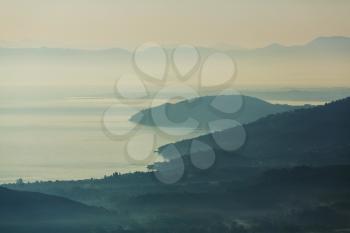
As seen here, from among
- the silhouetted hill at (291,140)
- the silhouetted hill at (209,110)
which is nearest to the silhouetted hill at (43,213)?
the silhouetted hill at (209,110)

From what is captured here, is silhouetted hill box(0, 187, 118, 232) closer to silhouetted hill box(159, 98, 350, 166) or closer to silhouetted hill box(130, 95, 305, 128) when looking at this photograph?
silhouetted hill box(130, 95, 305, 128)

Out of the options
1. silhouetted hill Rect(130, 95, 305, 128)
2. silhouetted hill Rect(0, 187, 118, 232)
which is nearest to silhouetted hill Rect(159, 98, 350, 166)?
silhouetted hill Rect(130, 95, 305, 128)

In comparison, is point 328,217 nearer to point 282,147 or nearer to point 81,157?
point 282,147

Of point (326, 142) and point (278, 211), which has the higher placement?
point (326, 142)

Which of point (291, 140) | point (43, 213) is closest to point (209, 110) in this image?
point (291, 140)

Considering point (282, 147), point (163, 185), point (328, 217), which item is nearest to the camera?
point (328, 217)

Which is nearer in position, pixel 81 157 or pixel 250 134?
pixel 81 157

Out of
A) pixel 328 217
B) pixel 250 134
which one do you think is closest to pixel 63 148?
pixel 250 134
